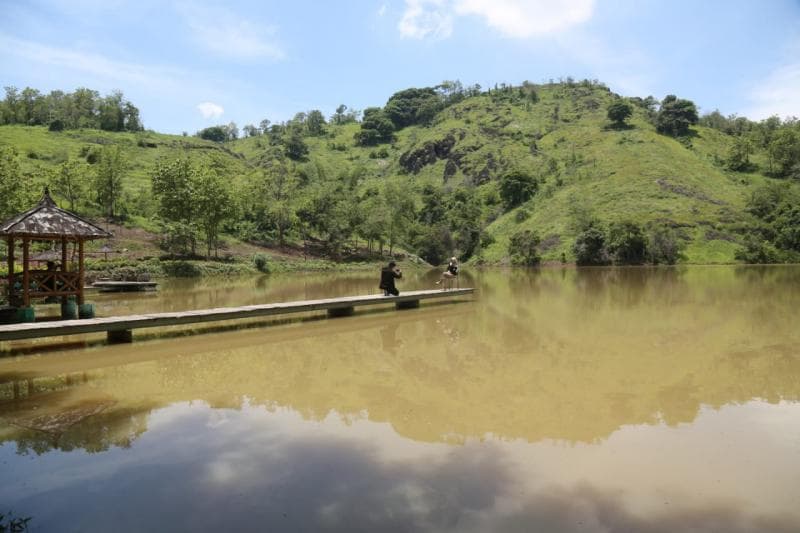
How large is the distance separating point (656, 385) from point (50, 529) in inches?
337

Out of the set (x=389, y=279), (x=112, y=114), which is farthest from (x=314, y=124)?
(x=389, y=279)

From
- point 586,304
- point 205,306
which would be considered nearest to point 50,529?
→ point 205,306

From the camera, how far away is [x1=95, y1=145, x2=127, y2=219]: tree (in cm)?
4722

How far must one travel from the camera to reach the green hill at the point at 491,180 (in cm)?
5572

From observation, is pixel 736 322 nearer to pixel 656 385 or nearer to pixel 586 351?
pixel 586 351

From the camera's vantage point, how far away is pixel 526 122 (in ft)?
327

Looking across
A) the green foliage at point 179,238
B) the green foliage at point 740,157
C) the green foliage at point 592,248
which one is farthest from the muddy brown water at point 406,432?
the green foliage at point 740,157

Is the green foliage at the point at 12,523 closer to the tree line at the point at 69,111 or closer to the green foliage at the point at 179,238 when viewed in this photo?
the green foliage at the point at 179,238

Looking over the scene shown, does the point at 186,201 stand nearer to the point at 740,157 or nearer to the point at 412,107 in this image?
the point at 740,157

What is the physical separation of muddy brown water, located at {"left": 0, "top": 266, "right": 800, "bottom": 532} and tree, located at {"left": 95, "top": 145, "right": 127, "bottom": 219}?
39.8m

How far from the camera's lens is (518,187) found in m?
72.8

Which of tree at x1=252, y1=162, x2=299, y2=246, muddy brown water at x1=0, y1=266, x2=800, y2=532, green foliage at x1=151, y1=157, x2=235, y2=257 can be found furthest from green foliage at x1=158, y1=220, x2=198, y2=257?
muddy brown water at x1=0, y1=266, x2=800, y2=532

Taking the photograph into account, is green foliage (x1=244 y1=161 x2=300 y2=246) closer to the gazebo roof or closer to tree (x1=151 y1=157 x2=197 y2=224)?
tree (x1=151 y1=157 x2=197 y2=224)

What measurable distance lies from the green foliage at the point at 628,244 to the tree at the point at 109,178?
157 ft
